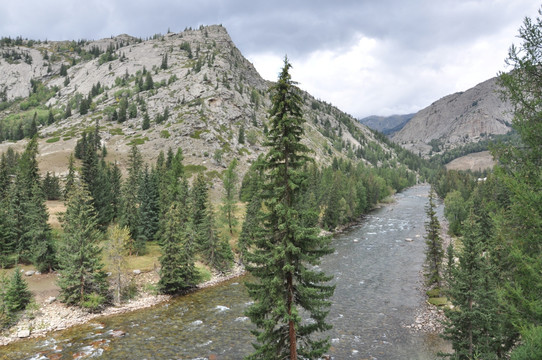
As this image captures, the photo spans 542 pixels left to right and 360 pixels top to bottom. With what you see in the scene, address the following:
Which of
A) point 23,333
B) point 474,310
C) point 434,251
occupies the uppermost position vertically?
point 474,310

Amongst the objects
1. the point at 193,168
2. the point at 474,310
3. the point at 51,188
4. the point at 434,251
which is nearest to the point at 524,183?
the point at 474,310

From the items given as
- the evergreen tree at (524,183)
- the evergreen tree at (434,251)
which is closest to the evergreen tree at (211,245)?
the evergreen tree at (434,251)

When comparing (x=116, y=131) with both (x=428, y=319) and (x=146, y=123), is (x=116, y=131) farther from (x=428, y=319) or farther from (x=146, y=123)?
(x=428, y=319)

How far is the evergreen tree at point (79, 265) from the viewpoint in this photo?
118ft

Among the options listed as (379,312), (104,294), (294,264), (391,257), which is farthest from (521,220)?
(391,257)

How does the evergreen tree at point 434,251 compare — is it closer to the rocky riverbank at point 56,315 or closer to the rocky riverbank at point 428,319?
the rocky riverbank at point 428,319

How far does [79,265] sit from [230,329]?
21088 millimetres

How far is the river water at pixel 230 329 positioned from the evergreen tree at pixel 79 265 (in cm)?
503

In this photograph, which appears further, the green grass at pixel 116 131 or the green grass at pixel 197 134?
the green grass at pixel 116 131

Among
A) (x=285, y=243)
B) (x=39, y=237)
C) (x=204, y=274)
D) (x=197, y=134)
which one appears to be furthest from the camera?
(x=197, y=134)

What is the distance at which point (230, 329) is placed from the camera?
31.4 meters

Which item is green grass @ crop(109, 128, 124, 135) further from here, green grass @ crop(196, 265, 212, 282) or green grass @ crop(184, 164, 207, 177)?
green grass @ crop(196, 265, 212, 282)

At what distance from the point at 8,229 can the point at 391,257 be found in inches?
2593

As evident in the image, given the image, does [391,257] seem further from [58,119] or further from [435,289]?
[58,119]
